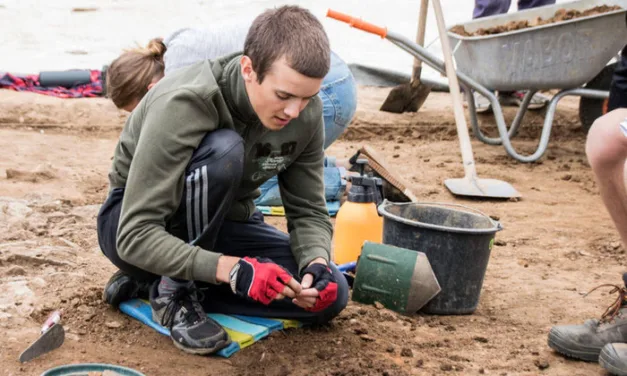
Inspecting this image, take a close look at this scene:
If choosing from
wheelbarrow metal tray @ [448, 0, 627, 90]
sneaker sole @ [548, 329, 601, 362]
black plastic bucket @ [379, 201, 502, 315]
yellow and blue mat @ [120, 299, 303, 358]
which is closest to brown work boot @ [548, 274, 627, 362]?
sneaker sole @ [548, 329, 601, 362]

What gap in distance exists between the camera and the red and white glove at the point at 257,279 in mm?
1973

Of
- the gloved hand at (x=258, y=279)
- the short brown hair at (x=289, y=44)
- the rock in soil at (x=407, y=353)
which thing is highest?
the short brown hair at (x=289, y=44)

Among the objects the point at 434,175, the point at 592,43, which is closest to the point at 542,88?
the point at 592,43

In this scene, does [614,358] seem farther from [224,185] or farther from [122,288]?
[122,288]

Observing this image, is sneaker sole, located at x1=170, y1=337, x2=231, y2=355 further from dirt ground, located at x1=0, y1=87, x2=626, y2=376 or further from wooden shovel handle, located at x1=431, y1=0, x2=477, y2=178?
wooden shovel handle, located at x1=431, y1=0, x2=477, y2=178

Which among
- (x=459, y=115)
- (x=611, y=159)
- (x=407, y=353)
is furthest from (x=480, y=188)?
(x=407, y=353)

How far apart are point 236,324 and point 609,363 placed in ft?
3.62

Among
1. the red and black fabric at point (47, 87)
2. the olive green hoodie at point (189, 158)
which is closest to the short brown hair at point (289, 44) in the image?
the olive green hoodie at point (189, 158)

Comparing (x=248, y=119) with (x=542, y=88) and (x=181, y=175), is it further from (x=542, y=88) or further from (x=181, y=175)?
(x=542, y=88)

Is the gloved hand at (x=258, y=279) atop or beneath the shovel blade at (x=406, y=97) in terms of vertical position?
atop

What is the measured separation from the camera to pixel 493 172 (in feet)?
16.8

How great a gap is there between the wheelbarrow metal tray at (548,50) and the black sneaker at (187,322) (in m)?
3.42

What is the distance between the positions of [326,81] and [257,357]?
Result: 200cm

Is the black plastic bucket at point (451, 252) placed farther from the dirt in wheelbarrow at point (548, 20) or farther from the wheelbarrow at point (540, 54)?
the dirt in wheelbarrow at point (548, 20)
